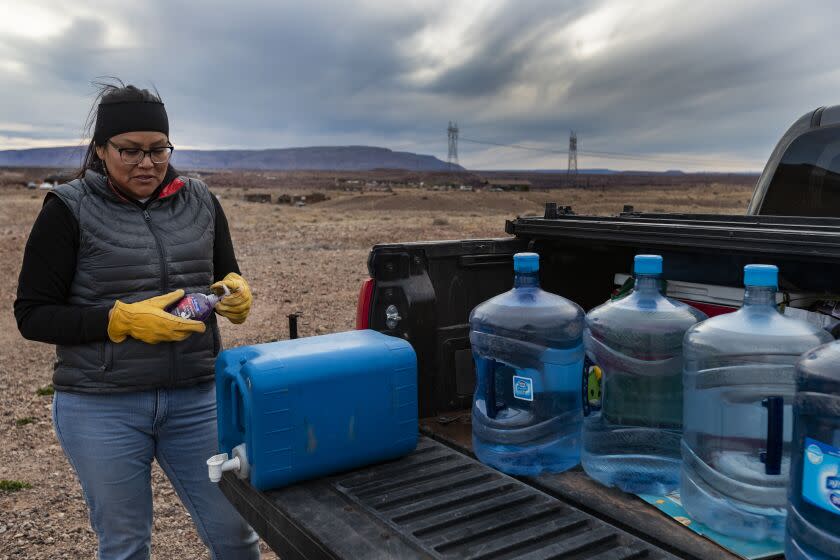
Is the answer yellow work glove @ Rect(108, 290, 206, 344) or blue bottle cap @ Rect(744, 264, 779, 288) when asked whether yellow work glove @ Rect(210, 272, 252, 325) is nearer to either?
yellow work glove @ Rect(108, 290, 206, 344)

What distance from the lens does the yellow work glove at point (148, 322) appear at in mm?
2840

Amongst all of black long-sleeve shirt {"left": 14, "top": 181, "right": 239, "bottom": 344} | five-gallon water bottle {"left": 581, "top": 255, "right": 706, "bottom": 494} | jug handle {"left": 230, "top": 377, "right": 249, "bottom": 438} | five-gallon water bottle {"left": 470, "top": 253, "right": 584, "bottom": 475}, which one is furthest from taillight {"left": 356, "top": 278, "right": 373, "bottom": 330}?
black long-sleeve shirt {"left": 14, "top": 181, "right": 239, "bottom": 344}

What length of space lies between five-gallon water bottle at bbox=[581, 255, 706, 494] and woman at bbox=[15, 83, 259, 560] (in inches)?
63.3

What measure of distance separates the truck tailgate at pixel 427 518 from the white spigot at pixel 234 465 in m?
0.06

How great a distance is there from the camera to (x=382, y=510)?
2262 mm

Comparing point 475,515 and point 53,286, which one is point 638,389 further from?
point 53,286

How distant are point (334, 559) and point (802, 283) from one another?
5.87 ft

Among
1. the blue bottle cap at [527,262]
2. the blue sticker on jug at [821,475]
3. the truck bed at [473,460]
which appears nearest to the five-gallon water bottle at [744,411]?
the truck bed at [473,460]

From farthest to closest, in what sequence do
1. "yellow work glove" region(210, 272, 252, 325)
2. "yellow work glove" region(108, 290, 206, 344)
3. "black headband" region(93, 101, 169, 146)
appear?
"yellow work glove" region(210, 272, 252, 325) → "black headband" region(93, 101, 169, 146) → "yellow work glove" region(108, 290, 206, 344)

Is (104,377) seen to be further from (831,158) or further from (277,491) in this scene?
(831,158)

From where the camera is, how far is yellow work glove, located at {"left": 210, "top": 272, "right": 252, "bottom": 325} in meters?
3.24

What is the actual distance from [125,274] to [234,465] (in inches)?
39.1

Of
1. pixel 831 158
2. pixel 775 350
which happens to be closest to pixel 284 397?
pixel 775 350

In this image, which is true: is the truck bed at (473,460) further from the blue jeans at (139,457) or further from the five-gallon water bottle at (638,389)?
the blue jeans at (139,457)
